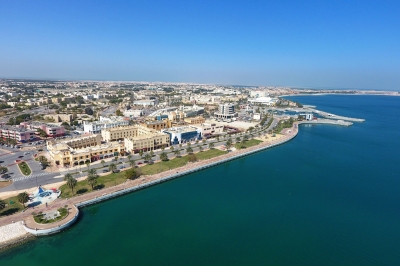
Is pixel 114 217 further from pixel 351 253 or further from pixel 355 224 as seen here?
pixel 355 224

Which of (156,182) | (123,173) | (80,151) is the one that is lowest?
(156,182)

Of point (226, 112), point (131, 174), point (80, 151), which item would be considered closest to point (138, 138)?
point (80, 151)

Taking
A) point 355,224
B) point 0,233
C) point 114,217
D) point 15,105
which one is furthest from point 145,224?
point 15,105

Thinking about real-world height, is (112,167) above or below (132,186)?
above

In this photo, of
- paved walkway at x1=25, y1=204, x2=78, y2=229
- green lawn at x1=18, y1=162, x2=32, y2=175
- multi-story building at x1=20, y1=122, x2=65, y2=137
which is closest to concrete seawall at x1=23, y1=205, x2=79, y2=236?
paved walkway at x1=25, y1=204, x2=78, y2=229

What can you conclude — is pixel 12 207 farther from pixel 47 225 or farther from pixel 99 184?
→ pixel 99 184

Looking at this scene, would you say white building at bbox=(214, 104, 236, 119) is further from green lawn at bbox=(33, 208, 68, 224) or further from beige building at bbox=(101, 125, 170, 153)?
green lawn at bbox=(33, 208, 68, 224)
